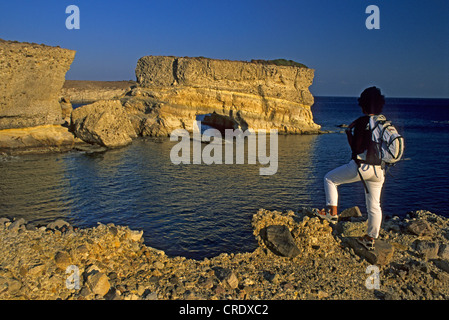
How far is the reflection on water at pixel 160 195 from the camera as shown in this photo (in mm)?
11473

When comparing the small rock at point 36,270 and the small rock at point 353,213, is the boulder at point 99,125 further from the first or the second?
the small rock at point 353,213

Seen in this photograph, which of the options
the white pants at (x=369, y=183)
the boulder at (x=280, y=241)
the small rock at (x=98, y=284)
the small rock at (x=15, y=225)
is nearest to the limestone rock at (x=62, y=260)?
the small rock at (x=98, y=284)

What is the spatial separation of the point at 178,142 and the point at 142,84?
49.3 ft

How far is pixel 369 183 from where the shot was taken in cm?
678

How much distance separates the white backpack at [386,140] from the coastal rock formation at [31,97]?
2760 cm

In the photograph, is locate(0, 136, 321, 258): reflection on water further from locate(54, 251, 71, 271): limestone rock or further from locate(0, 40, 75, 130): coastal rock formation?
locate(0, 40, 75, 130): coastal rock formation

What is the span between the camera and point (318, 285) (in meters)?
7.29

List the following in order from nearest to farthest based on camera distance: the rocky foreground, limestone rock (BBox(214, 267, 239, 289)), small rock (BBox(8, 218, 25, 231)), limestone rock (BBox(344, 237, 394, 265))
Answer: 1. the rocky foreground
2. limestone rock (BBox(214, 267, 239, 289))
3. limestone rock (BBox(344, 237, 394, 265))
4. small rock (BBox(8, 218, 25, 231))

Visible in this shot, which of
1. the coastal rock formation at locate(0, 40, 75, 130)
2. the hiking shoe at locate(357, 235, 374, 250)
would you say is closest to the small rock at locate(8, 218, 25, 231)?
the hiking shoe at locate(357, 235, 374, 250)

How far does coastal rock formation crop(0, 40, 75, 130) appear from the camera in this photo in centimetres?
2528

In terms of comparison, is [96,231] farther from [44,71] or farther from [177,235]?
[44,71]

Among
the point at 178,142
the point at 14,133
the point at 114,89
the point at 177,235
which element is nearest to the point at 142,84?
the point at 178,142

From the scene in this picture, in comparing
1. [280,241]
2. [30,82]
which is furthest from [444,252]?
[30,82]

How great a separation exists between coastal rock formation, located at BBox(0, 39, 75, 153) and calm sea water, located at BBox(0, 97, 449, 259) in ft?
8.95
